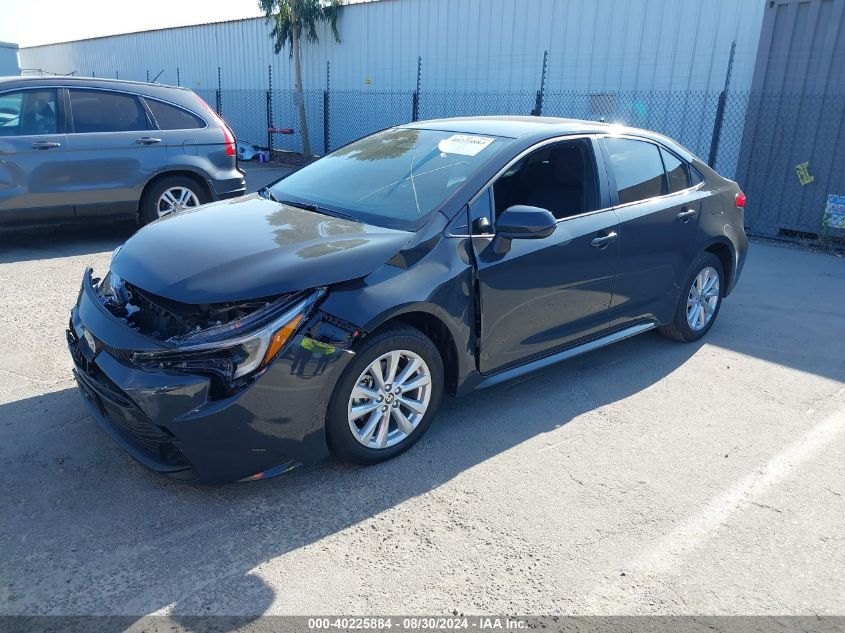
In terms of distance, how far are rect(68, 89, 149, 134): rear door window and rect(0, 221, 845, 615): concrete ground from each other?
11.8 feet

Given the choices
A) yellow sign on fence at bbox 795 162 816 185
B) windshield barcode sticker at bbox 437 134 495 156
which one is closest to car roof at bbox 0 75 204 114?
windshield barcode sticker at bbox 437 134 495 156

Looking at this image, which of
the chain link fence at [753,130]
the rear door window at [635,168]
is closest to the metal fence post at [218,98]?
the chain link fence at [753,130]

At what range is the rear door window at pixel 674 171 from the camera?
492 cm

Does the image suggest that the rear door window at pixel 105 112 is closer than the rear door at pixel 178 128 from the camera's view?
Yes

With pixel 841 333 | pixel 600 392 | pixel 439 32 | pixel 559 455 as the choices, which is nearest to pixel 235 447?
pixel 559 455

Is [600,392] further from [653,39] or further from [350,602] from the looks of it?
[653,39]

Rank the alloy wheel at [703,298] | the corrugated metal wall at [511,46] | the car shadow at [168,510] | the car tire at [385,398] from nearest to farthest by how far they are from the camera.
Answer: the car shadow at [168,510] → the car tire at [385,398] → the alloy wheel at [703,298] → the corrugated metal wall at [511,46]

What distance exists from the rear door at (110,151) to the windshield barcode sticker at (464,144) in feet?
15.2

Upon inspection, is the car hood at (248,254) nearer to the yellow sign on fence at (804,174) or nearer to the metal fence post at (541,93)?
the yellow sign on fence at (804,174)

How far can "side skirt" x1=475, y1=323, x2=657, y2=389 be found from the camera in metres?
3.85

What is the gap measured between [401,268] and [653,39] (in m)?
10.1

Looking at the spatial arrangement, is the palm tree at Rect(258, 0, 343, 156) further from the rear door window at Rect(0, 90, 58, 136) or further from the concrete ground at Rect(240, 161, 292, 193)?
the rear door window at Rect(0, 90, 58, 136)

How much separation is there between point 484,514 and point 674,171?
3123mm

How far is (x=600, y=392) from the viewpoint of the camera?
4438 millimetres
